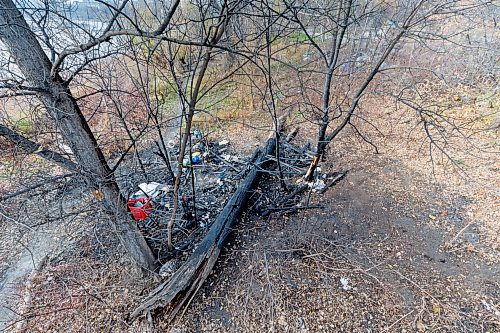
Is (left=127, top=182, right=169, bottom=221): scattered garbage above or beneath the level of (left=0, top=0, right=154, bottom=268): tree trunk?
beneath

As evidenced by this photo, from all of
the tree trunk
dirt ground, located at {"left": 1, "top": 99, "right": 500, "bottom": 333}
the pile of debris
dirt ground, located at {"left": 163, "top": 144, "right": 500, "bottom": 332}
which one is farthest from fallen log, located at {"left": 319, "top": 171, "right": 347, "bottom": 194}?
the tree trunk

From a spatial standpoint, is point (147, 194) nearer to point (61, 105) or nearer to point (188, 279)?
point (188, 279)

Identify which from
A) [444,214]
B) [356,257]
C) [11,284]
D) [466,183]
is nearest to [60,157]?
[11,284]

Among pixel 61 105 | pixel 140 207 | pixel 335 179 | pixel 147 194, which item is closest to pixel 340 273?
pixel 335 179

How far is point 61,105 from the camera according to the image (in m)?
2.21

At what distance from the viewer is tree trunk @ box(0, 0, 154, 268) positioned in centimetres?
193

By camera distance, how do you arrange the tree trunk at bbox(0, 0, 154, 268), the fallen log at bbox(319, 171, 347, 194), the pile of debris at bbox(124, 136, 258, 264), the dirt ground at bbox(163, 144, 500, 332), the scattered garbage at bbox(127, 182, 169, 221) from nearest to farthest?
the tree trunk at bbox(0, 0, 154, 268) < the dirt ground at bbox(163, 144, 500, 332) < the pile of debris at bbox(124, 136, 258, 264) < the scattered garbage at bbox(127, 182, 169, 221) < the fallen log at bbox(319, 171, 347, 194)

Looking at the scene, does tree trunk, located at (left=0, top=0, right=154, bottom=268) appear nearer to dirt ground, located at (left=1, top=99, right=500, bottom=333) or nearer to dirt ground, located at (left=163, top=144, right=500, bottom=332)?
dirt ground, located at (left=1, top=99, right=500, bottom=333)

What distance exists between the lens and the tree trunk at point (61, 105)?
193cm

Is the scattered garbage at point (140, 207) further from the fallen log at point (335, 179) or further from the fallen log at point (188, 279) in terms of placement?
the fallen log at point (335, 179)

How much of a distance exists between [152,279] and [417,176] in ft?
15.4

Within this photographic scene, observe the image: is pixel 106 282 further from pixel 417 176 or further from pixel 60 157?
pixel 417 176

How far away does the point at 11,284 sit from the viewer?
12.1ft

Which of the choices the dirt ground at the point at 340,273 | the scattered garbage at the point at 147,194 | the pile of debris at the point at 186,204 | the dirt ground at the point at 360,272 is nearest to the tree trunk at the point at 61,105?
the dirt ground at the point at 340,273
